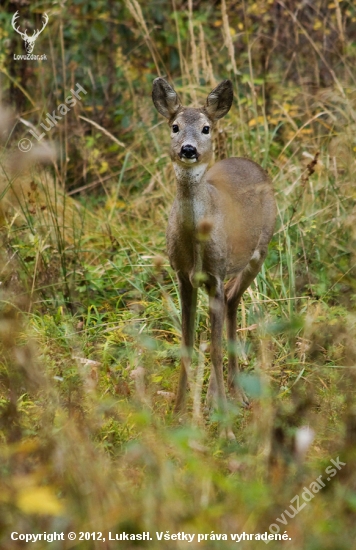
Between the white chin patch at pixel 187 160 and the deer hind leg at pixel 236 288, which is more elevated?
the white chin patch at pixel 187 160

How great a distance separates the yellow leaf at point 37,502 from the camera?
2.49 m

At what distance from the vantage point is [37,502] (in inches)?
99.0

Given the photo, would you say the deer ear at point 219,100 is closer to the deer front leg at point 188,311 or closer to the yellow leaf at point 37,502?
the deer front leg at point 188,311

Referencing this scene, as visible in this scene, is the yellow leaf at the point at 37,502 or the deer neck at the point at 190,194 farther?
the deer neck at the point at 190,194

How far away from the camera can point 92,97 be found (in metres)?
9.26

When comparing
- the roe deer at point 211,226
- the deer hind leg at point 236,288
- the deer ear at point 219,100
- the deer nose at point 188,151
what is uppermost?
the deer ear at point 219,100

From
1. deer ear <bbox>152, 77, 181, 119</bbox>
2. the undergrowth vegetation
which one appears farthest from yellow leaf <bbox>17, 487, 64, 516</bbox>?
deer ear <bbox>152, 77, 181, 119</bbox>

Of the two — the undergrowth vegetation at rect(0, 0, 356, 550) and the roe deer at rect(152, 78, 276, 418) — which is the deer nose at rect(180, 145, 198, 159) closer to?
the roe deer at rect(152, 78, 276, 418)

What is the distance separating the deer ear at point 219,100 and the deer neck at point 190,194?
0.54 metres

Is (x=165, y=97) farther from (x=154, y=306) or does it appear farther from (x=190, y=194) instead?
(x=154, y=306)

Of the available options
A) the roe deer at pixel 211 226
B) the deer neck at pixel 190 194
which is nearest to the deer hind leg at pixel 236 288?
the roe deer at pixel 211 226

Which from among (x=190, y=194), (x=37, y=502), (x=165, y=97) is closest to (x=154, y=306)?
(x=190, y=194)

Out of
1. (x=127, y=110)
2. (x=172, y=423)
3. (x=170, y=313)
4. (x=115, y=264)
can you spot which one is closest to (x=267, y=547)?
(x=172, y=423)

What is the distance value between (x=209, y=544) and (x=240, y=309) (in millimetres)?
3492
